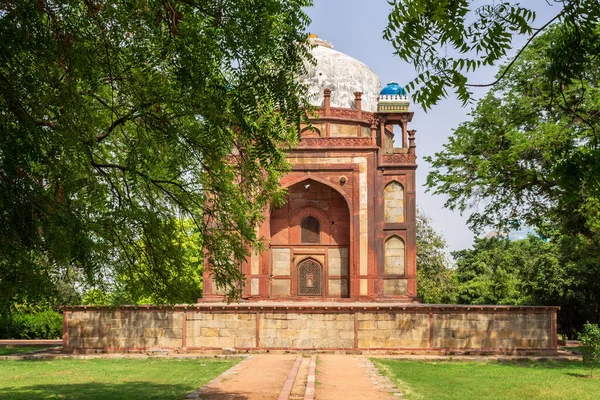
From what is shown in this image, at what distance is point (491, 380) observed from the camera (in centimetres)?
1295

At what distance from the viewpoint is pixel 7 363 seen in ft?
53.2

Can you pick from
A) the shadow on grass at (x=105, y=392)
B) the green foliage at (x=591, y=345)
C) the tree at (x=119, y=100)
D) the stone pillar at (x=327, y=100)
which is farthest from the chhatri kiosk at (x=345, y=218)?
the tree at (x=119, y=100)

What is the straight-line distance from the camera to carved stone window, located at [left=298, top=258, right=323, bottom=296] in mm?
23875

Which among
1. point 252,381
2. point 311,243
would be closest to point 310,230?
point 311,243

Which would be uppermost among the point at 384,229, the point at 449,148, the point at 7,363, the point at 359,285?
the point at 449,148

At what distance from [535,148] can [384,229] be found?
24.1 feet

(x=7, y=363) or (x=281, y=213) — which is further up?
(x=281, y=213)

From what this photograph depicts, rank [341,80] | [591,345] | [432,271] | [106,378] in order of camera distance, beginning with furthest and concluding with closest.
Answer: [432,271] → [341,80] → [591,345] → [106,378]

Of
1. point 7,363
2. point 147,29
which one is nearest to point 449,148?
point 7,363

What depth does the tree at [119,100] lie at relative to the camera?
6.01 m

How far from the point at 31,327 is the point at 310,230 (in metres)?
10.7

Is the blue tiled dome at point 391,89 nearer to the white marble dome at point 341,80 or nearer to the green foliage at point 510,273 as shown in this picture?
the white marble dome at point 341,80

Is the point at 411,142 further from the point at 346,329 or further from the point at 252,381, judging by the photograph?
the point at 252,381

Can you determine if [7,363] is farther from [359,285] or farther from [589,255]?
[589,255]
